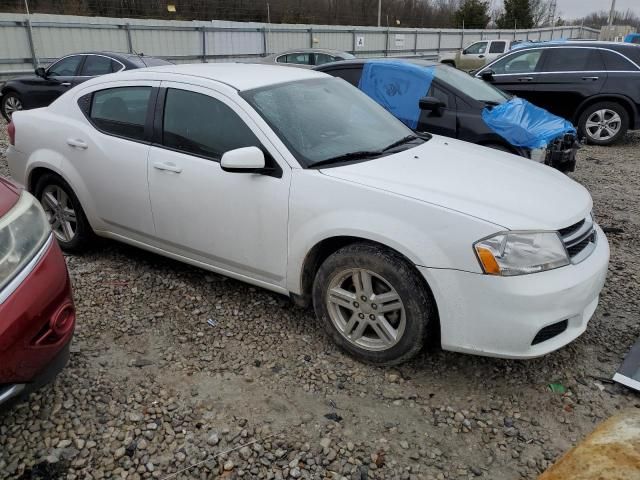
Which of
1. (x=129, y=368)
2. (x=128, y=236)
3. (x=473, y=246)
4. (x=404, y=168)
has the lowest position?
(x=129, y=368)

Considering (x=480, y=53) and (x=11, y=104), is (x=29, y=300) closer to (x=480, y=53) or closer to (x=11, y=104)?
(x=11, y=104)

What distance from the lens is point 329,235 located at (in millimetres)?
2906

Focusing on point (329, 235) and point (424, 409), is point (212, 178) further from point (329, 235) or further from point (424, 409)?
point (424, 409)

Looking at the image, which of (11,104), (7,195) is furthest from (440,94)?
(11,104)

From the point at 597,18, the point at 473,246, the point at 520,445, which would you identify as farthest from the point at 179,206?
the point at 597,18

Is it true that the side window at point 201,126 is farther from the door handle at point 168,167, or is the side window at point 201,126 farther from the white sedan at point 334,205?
the door handle at point 168,167

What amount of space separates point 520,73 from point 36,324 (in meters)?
9.55

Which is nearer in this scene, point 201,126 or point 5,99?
point 201,126

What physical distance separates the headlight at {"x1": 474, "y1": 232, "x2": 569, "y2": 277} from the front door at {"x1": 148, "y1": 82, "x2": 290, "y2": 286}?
3.69ft

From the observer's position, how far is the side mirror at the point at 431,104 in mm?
6066

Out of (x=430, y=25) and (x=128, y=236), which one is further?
(x=430, y=25)

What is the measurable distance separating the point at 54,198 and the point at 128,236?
889mm

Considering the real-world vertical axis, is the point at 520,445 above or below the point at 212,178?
below

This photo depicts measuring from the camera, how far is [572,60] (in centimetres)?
943
